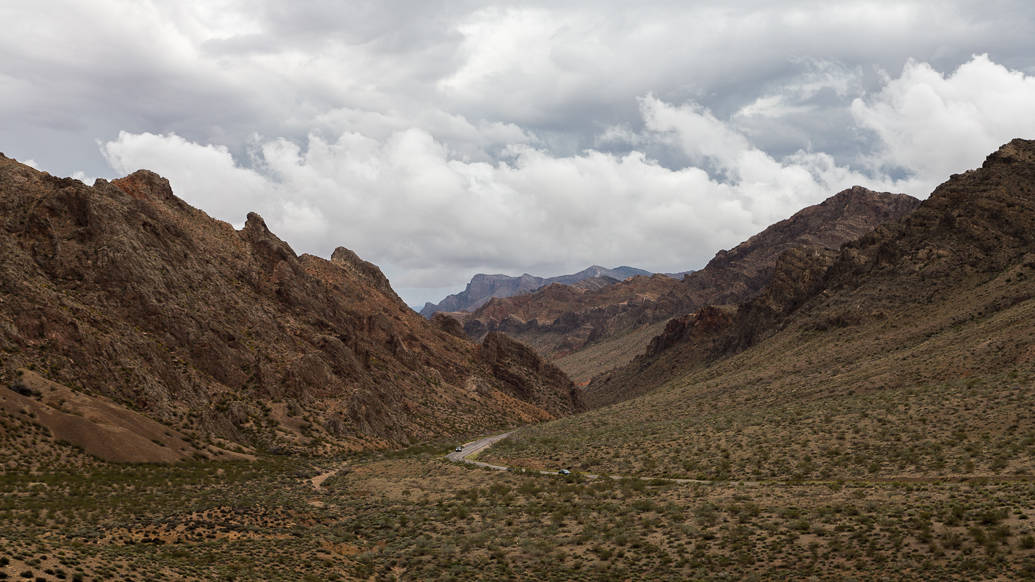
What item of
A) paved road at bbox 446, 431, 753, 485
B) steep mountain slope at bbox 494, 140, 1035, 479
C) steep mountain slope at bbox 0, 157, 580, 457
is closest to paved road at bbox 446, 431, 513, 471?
paved road at bbox 446, 431, 753, 485

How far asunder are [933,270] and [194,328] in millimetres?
99146

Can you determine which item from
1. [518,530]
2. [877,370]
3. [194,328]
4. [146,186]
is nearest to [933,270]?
[877,370]

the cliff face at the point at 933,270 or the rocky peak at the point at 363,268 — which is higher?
the rocky peak at the point at 363,268

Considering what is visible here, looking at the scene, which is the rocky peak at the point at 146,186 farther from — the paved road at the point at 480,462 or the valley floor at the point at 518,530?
the paved road at the point at 480,462

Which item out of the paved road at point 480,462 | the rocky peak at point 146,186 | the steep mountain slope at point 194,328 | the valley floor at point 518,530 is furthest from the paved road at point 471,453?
the rocky peak at point 146,186

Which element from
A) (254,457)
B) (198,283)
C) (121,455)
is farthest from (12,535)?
(198,283)

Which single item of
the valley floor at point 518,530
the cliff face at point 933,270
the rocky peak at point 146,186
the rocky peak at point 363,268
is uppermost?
the rocky peak at point 146,186

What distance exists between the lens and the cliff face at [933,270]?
254 feet

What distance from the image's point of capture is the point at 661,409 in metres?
84.9

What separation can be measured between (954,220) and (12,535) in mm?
112962

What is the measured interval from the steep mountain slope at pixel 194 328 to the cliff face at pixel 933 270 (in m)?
56.2

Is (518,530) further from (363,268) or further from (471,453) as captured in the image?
(363,268)

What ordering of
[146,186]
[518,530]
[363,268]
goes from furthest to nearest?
[363,268] < [146,186] < [518,530]

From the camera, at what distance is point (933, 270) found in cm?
9006
